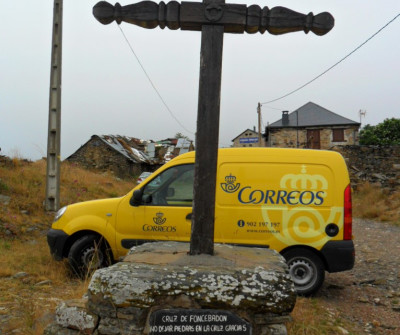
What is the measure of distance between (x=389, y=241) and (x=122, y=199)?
6789mm

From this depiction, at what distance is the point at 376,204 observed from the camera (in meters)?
14.2

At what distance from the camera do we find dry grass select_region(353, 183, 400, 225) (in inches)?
498

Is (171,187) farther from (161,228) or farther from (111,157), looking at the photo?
(111,157)

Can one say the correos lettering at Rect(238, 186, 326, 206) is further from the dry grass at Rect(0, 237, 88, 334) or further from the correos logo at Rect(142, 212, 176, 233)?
the dry grass at Rect(0, 237, 88, 334)

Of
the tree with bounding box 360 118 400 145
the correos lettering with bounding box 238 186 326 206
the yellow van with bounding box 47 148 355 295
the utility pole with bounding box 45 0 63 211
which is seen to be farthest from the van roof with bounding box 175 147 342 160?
the tree with bounding box 360 118 400 145

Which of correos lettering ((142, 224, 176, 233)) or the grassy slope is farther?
correos lettering ((142, 224, 176, 233))

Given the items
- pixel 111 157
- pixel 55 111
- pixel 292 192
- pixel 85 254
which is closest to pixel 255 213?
pixel 292 192

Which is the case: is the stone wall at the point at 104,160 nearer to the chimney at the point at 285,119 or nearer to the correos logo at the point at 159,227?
the chimney at the point at 285,119

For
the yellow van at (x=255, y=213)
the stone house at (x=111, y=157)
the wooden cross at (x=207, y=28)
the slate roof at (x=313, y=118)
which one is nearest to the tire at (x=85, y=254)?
the yellow van at (x=255, y=213)

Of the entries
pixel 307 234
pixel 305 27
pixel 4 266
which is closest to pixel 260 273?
pixel 305 27

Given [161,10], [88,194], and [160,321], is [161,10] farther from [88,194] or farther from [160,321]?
[88,194]

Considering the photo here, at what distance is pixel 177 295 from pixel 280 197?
2.71 metres

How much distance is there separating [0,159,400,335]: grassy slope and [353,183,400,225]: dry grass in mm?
62

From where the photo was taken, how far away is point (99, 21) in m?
3.24
